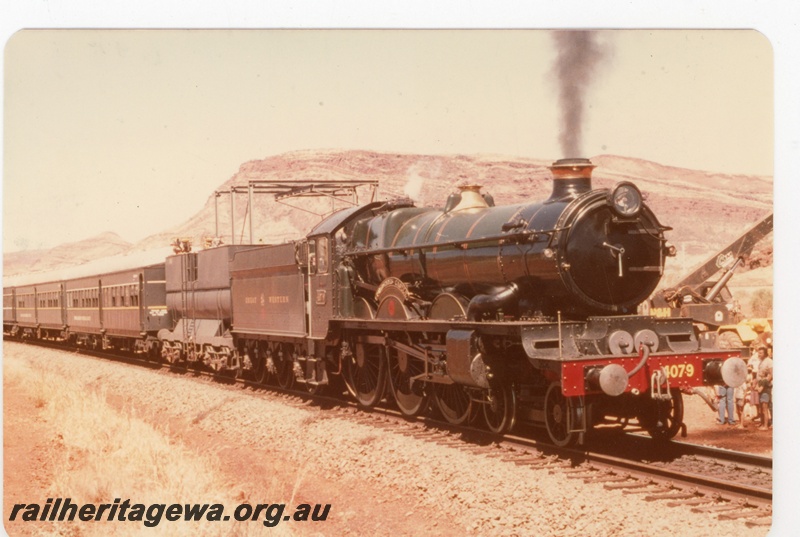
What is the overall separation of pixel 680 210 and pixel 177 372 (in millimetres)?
29991

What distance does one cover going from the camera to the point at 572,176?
10766 mm

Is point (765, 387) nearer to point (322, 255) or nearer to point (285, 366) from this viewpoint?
point (322, 255)

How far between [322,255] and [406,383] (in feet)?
10.2

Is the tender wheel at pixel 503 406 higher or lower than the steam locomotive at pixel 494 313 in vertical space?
lower

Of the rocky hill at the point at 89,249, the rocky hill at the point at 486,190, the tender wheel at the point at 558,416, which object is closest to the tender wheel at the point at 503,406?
the tender wheel at the point at 558,416

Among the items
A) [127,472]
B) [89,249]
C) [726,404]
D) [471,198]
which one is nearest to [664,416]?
[726,404]

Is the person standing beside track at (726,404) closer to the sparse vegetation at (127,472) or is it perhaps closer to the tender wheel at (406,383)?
the tender wheel at (406,383)

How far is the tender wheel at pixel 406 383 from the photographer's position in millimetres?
13008

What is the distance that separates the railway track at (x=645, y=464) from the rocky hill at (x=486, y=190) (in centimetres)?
1194

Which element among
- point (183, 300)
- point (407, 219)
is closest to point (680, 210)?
point (183, 300)

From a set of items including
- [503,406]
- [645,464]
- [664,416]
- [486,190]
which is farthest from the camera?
[486,190]
